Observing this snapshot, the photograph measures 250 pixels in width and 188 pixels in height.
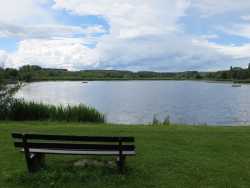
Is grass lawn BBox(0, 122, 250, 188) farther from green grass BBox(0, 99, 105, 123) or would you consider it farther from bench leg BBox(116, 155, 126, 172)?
green grass BBox(0, 99, 105, 123)

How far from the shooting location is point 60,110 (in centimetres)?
1512

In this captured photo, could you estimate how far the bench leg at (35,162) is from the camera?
492 cm

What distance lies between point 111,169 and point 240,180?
221cm

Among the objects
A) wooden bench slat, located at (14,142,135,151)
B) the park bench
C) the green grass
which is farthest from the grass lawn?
the green grass

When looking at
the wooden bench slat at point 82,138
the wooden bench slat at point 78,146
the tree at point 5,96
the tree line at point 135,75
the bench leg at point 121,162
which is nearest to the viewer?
the wooden bench slat at point 82,138

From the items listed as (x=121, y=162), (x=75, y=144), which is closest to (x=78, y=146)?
(x=75, y=144)

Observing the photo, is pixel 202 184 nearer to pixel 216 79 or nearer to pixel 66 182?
pixel 66 182

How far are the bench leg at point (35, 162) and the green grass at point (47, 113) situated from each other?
953 cm

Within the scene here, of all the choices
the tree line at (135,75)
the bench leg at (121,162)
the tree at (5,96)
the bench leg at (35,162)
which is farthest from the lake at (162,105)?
the tree line at (135,75)

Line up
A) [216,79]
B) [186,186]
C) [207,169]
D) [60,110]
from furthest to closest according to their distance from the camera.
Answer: [216,79] → [60,110] → [207,169] → [186,186]

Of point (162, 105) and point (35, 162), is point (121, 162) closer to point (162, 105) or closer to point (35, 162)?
point (35, 162)

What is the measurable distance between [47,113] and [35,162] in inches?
404

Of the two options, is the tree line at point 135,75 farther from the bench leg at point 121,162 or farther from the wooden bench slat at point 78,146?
the bench leg at point 121,162

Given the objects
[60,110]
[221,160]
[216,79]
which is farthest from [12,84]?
[216,79]
